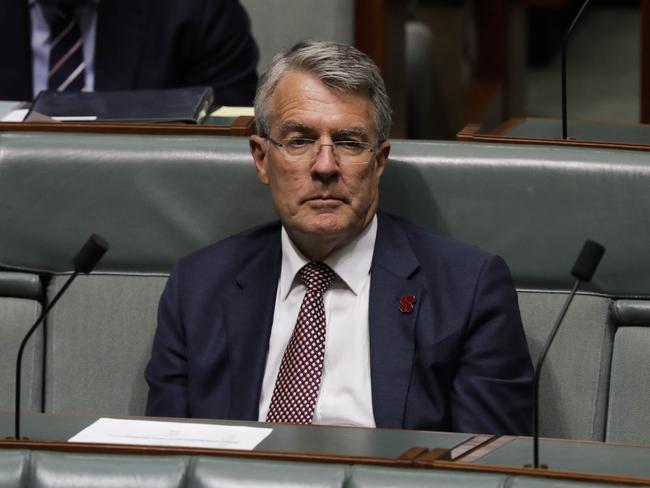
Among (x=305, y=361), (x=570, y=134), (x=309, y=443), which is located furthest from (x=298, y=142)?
(x=309, y=443)

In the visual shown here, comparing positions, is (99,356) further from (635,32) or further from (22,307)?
(635,32)

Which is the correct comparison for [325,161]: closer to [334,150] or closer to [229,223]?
[334,150]

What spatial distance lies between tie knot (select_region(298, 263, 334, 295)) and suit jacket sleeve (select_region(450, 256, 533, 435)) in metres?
0.18

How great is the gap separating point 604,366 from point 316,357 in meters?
0.35

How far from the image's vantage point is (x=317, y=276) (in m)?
1.72

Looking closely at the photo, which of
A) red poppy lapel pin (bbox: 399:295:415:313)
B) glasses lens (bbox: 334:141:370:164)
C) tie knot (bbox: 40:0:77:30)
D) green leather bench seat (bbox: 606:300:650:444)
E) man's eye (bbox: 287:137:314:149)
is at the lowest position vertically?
green leather bench seat (bbox: 606:300:650:444)

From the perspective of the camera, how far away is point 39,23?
236 cm

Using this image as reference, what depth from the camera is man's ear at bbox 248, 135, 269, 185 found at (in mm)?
1742

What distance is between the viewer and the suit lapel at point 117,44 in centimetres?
234

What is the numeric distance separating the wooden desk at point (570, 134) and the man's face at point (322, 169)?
8.2 inches

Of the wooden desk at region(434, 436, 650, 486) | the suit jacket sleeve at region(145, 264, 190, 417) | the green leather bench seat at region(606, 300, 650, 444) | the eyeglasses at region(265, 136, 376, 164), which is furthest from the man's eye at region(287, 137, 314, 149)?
the wooden desk at region(434, 436, 650, 486)

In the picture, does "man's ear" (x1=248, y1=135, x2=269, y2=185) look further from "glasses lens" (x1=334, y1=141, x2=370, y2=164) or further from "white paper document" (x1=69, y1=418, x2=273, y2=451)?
"white paper document" (x1=69, y1=418, x2=273, y2=451)

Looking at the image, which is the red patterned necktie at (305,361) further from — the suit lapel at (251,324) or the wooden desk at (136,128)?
the wooden desk at (136,128)

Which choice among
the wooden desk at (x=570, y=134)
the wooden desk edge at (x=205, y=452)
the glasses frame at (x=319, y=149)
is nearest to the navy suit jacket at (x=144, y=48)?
the wooden desk at (x=570, y=134)
